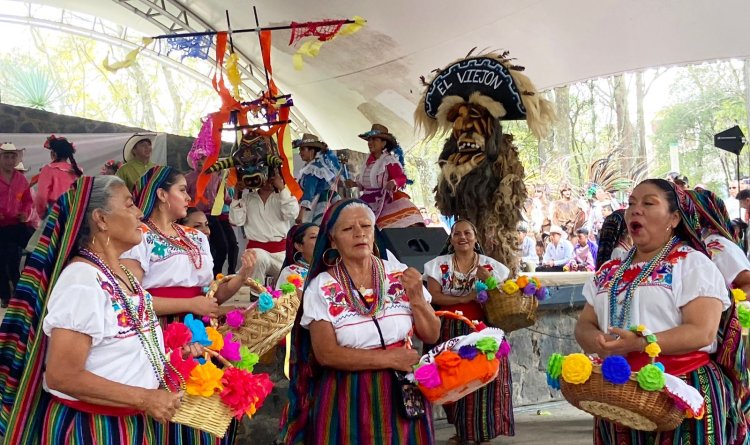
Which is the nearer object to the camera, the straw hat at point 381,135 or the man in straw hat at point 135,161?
the man in straw hat at point 135,161

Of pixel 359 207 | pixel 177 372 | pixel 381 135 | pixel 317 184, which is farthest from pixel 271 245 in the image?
pixel 177 372

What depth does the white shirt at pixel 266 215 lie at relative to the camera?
770 cm

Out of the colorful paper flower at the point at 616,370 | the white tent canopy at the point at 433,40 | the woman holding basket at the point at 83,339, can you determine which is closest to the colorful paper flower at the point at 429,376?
the colorful paper flower at the point at 616,370

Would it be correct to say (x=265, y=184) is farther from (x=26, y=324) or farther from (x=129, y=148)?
(x=26, y=324)

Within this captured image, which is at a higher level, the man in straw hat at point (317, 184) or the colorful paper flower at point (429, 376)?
the man in straw hat at point (317, 184)

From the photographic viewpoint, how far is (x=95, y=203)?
9.39 ft

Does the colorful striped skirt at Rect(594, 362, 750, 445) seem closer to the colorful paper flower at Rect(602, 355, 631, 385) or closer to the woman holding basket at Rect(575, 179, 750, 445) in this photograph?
the woman holding basket at Rect(575, 179, 750, 445)

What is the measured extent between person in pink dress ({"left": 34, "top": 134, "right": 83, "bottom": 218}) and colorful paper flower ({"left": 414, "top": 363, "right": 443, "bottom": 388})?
623 cm

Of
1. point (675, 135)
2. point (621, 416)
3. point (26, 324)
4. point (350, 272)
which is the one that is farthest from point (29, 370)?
point (675, 135)

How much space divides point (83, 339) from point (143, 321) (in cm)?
28

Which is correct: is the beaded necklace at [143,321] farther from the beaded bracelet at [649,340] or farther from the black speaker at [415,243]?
the black speaker at [415,243]

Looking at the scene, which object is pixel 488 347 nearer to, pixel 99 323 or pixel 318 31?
pixel 99 323

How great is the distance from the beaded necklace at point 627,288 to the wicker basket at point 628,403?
1.12 feet

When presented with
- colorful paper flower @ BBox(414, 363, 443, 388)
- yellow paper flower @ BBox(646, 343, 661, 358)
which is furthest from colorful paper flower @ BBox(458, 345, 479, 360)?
yellow paper flower @ BBox(646, 343, 661, 358)
